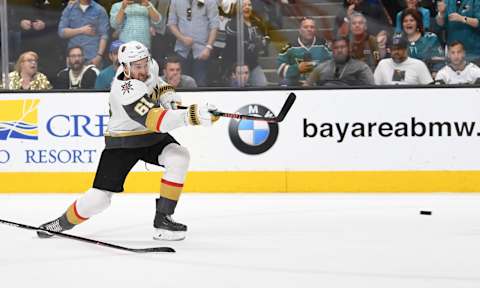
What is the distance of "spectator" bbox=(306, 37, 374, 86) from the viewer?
7.05 metres

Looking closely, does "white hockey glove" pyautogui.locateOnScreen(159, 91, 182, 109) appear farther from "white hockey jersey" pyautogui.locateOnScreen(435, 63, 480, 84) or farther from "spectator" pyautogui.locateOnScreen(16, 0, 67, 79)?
"white hockey jersey" pyautogui.locateOnScreen(435, 63, 480, 84)

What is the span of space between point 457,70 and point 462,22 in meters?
0.36

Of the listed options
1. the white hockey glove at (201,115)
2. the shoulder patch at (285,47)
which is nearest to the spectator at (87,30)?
the shoulder patch at (285,47)

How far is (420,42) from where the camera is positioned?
7.01m

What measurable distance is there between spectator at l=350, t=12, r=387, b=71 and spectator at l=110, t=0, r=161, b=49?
1468 millimetres

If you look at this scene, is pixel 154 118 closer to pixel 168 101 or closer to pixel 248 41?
pixel 168 101
